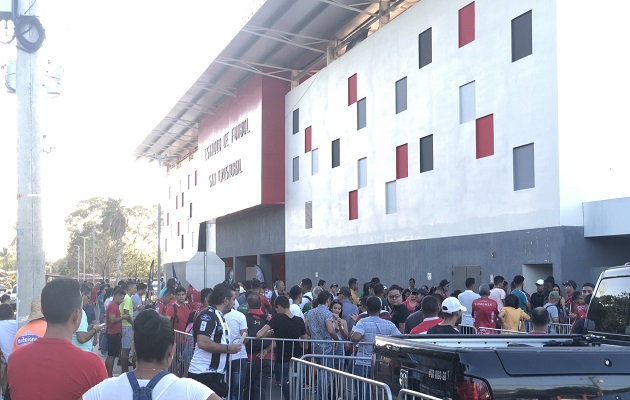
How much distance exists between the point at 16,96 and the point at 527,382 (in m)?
7.19

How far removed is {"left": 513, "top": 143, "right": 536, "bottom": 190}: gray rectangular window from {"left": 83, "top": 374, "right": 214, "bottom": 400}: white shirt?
21.6 metres

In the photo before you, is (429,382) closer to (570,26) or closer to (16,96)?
(16,96)

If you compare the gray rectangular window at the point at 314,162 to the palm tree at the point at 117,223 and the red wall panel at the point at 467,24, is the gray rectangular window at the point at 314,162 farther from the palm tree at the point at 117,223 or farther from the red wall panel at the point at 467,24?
the palm tree at the point at 117,223

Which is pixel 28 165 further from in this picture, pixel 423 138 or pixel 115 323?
pixel 423 138

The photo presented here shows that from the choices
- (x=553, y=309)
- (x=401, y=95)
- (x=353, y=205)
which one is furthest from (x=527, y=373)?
(x=353, y=205)

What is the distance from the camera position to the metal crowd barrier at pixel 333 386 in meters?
6.68

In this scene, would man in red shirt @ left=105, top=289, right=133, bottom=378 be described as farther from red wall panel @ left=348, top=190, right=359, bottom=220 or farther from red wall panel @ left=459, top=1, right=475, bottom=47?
red wall panel @ left=348, top=190, right=359, bottom=220

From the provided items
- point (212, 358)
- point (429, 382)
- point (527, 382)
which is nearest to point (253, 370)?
point (212, 358)

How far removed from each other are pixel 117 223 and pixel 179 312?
88.1m

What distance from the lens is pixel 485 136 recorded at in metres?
26.9

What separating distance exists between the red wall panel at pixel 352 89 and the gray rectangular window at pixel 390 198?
15.2ft

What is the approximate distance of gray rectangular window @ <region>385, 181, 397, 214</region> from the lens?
33375 millimetres

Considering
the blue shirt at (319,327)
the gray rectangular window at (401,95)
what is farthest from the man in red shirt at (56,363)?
the gray rectangular window at (401,95)

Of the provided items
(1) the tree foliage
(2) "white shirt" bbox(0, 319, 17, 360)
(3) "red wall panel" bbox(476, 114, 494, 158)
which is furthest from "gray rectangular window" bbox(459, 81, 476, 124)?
(1) the tree foliage
